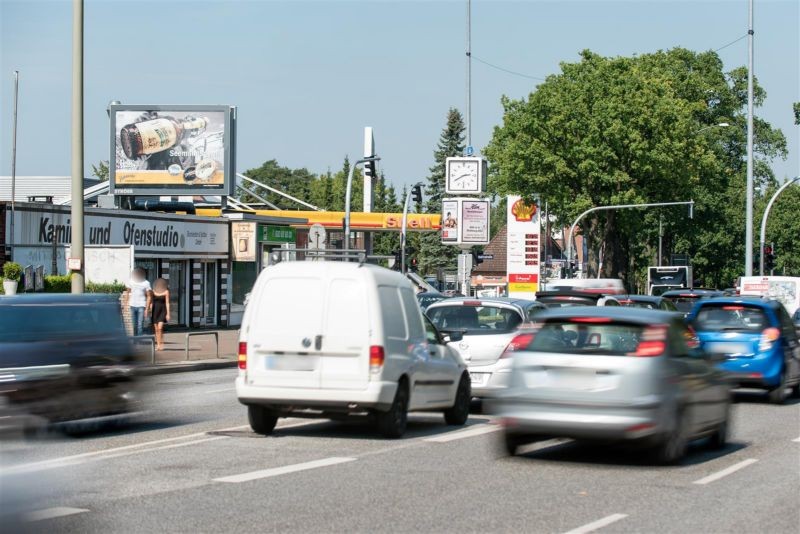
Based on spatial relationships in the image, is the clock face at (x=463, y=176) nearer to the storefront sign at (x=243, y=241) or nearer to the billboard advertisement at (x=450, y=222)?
the billboard advertisement at (x=450, y=222)

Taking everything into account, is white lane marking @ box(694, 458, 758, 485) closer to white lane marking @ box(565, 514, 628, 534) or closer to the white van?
white lane marking @ box(565, 514, 628, 534)

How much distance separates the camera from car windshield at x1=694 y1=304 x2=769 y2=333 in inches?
765

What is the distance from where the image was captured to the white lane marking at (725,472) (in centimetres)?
1095

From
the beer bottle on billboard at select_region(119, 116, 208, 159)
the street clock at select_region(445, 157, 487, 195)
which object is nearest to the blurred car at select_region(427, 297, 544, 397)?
the beer bottle on billboard at select_region(119, 116, 208, 159)

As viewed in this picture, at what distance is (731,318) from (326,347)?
8.78 metres

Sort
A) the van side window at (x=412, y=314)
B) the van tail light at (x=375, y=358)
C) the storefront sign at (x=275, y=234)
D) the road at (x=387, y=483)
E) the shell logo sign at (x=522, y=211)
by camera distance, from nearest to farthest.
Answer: the road at (x=387, y=483) → the van tail light at (x=375, y=358) → the van side window at (x=412, y=314) → the storefront sign at (x=275, y=234) → the shell logo sign at (x=522, y=211)

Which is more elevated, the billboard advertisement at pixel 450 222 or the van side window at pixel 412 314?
the billboard advertisement at pixel 450 222

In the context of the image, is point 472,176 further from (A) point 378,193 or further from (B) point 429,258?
(A) point 378,193

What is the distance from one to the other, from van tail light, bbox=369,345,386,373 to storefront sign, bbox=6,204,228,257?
22816 mm

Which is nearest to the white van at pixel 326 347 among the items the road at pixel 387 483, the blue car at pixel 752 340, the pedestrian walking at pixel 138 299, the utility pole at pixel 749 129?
the road at pixel 387 483

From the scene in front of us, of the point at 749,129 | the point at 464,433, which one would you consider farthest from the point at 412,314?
the point at 749,129

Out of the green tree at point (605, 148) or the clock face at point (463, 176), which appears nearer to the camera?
the clock face at point (463, 176)

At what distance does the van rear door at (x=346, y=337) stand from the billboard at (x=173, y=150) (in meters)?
34.5

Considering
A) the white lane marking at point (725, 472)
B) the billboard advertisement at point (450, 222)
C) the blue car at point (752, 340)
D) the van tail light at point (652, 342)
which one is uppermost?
the billboard advertisement at point (450, 222)
